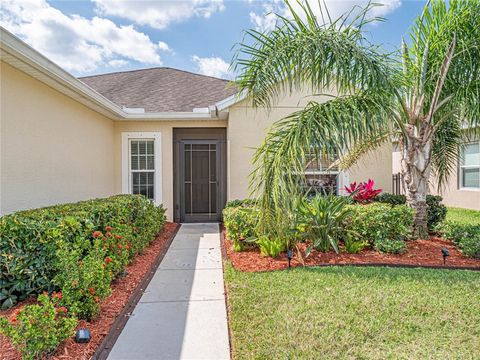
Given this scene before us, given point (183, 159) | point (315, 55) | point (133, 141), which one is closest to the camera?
point (315, 55)

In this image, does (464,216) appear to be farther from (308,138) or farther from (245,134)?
(308,138)

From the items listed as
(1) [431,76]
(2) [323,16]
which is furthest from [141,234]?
(1) [431,76]

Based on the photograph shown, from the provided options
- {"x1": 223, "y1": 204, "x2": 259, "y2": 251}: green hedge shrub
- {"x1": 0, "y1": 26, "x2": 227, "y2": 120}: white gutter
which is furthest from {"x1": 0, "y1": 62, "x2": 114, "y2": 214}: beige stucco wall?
{"x1": 223, "y1": 204, "x2": 259, "y2": 251}: green hedge shrub

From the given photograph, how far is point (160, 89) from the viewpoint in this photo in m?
11.4

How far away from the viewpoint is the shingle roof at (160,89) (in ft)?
33.3

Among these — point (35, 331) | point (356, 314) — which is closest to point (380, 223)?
point (356, 314)

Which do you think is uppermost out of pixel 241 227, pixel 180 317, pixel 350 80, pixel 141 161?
pixel 350 80

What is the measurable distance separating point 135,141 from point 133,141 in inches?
2.3

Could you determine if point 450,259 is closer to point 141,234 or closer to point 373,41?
point 373,41

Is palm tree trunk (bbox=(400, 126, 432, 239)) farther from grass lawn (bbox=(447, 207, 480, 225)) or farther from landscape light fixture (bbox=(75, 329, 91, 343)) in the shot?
landscape light fixture (bbox=(75, 329, 91, 343))

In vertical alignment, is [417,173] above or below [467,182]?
above

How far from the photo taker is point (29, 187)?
5340mm

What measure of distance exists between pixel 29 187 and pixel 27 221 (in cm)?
220

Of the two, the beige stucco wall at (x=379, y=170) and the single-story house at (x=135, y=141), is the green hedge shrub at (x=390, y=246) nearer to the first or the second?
the single-story house at (x=135, y=141)
